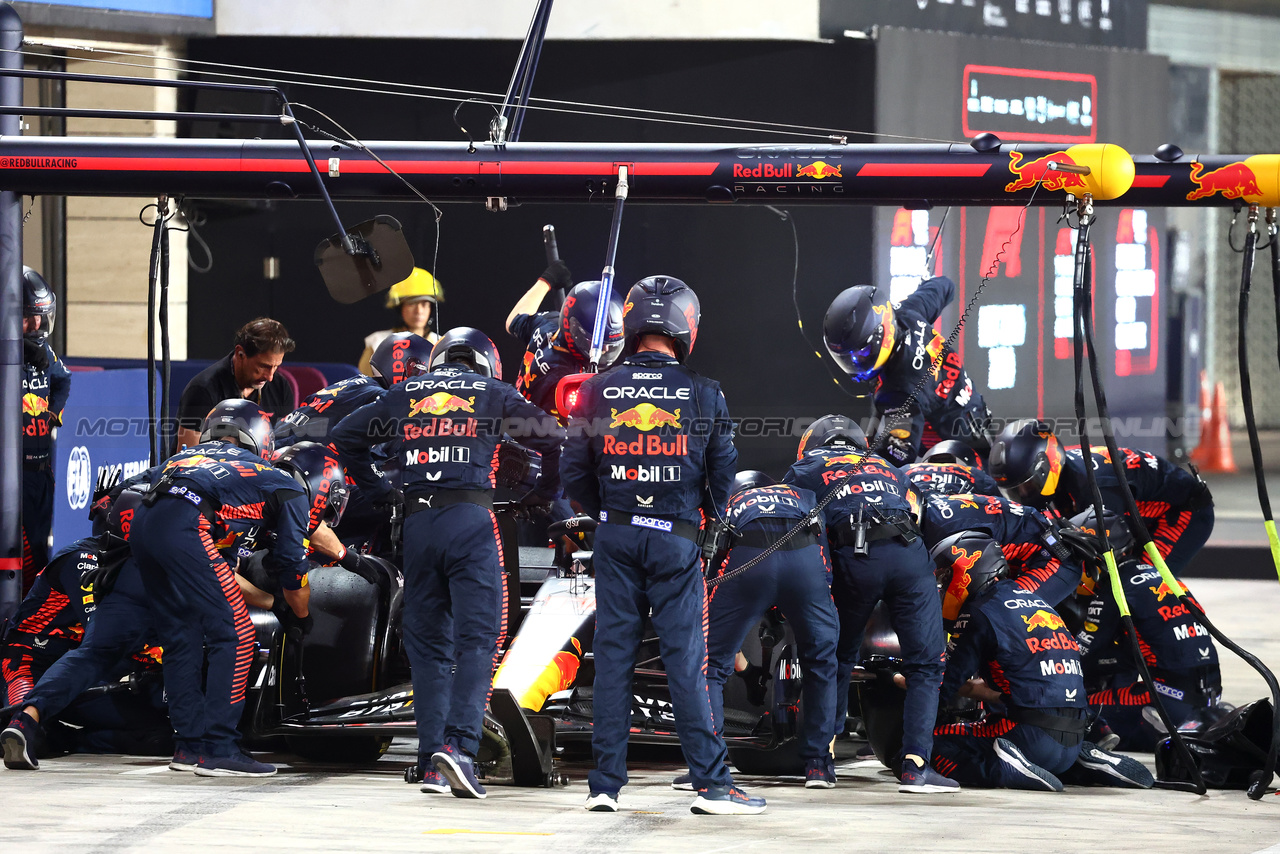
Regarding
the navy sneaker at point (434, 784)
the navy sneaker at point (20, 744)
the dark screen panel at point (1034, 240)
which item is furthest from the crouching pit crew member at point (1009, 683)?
the dark screen panel at point (1034, 240)

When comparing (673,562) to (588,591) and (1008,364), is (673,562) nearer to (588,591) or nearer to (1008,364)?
(588,591)

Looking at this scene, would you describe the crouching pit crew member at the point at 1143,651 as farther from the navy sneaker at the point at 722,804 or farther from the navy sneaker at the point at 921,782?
the navy sneaker at the point at 722,804

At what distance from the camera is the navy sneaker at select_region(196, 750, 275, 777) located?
630 cm

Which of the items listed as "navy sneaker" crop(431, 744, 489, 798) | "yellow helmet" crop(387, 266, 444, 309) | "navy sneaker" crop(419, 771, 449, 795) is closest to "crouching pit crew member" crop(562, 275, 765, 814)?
"navy sneaker" crop(431, 744, 489, 798)

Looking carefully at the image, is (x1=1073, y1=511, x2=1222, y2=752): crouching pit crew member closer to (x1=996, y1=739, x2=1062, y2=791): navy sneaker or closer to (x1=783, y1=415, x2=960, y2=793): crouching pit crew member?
(x1=996, y1=739, x2=1062, y2=791): navy sneaker

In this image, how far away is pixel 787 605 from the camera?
6273mm

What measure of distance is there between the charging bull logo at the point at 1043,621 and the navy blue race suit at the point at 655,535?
1509mm

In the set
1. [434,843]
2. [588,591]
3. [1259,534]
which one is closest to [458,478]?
[588,591]

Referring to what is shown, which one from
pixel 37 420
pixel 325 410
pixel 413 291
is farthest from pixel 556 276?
pixel 37 420

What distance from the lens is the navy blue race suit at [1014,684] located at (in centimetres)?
634

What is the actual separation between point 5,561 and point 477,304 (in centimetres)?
642

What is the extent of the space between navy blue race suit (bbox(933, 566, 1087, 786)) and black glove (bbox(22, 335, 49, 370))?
544cm

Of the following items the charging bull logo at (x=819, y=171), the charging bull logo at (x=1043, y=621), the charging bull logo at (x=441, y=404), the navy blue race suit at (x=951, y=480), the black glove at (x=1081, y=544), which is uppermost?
the charging bull logo at (x=819, y=171)

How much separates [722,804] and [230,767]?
216 centimetres
